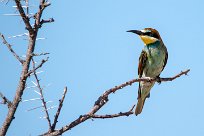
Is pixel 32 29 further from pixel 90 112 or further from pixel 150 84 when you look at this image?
pixel 150 84

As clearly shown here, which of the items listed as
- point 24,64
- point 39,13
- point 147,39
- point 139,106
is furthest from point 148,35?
point 24,64

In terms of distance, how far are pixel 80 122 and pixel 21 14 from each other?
901mm

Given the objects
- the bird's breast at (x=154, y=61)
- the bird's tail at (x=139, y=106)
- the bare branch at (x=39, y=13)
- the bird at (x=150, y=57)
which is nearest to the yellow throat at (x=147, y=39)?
the bird at (x=150, y=57)

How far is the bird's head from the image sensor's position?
19.6 ft

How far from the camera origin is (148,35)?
6031mm

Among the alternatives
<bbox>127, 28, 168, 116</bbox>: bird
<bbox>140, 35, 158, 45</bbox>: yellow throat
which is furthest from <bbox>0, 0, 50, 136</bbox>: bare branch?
<bbox>140, 35, 158, 45</bbox>: yellow throat

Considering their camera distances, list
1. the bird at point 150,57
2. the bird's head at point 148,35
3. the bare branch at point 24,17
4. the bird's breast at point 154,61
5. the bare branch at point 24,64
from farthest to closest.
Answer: the bird's head at point 148,35 → the bird's breast at point 154,61 → the bird at point 150,57 → the bare branch at point 24,17 → the bare branch at point 24,64

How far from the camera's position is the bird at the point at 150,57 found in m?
5.64

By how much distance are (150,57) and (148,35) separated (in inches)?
14.6

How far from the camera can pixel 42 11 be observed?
2836 millimetres

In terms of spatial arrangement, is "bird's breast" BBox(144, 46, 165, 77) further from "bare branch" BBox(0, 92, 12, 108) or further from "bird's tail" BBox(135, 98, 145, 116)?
"bare branch" BBox(0, 92, 12, 108)

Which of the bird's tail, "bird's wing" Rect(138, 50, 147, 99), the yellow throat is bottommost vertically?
the bird's tail

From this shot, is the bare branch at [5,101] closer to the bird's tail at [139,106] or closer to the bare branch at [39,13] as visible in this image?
the bare branch at [39,13]

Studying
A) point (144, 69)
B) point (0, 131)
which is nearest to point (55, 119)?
point (0, 131)
